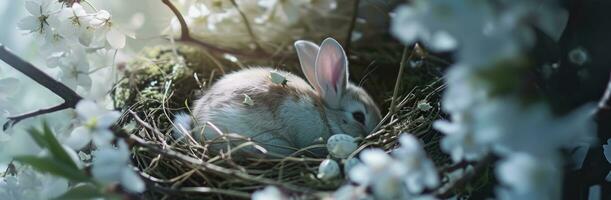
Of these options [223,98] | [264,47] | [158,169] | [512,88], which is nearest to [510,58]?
[512,88]

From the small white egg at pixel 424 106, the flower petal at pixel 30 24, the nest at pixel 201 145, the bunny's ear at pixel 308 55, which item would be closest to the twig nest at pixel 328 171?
the nest at pixel 201 145

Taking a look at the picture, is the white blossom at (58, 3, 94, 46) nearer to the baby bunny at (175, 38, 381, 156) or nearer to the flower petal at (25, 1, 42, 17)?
the flower petal at (25, 1, 42, 17)

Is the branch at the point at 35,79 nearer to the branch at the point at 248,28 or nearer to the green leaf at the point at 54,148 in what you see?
the green leaf at the point at 54,148

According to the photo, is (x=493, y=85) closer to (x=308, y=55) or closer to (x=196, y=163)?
(x=196, y=163)

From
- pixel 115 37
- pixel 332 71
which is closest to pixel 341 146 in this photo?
pixel 332 71

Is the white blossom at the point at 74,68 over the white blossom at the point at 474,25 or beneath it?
beneath

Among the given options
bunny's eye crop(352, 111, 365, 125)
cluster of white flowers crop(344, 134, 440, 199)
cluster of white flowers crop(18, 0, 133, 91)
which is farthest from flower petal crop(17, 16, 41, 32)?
cluster of white flowers crop(344, 134, 440, 199)

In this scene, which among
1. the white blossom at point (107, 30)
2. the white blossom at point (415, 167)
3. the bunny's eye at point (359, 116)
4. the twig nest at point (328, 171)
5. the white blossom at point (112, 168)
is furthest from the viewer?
the bunny's eye at point (359, 116)
